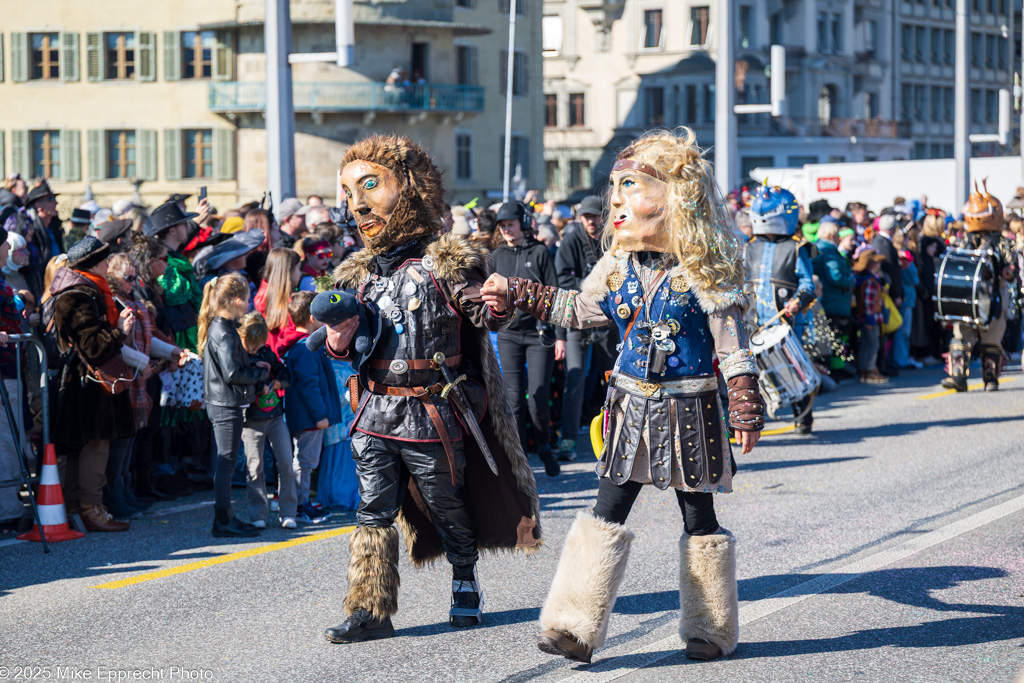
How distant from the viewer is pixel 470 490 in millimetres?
5691

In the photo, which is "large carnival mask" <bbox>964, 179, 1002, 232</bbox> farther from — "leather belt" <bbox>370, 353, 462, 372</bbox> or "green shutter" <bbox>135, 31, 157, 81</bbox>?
"green shutter" <bbox>135, 31, 157, 81</bbox>

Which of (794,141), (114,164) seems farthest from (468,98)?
(794,141)

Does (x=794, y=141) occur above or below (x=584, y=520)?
above

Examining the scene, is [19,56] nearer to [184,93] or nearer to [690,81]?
[184,93]

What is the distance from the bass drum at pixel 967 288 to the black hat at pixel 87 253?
822 cm

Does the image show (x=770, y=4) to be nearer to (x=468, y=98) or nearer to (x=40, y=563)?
(x=468, y=98)

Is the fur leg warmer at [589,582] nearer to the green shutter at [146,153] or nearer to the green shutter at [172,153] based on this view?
the green shutter at [172,153]

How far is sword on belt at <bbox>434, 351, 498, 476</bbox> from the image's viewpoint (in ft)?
17.8

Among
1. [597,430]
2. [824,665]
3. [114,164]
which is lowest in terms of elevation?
[824,665]

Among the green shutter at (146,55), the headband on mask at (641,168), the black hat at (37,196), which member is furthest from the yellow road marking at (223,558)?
the green shutter at (146,55)

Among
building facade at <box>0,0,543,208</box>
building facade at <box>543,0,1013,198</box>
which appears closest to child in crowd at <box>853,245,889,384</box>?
building facade at <box>0,0,543,208</box>

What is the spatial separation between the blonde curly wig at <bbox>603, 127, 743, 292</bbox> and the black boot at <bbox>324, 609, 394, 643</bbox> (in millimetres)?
1824

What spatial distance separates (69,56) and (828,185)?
27422 millimetres

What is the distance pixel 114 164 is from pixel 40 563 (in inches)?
1615
